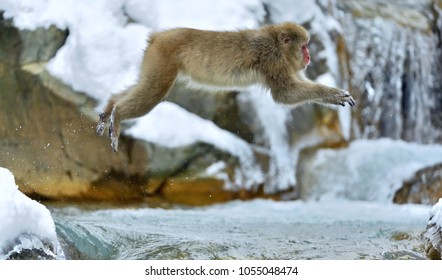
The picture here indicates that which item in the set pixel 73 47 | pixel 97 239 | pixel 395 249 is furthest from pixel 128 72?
pixel 395 249

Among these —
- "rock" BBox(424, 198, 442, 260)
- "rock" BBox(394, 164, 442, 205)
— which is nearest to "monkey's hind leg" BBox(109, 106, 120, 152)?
"rock" BBox(424, 198, 442, 260)

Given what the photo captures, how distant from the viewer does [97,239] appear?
209 inches

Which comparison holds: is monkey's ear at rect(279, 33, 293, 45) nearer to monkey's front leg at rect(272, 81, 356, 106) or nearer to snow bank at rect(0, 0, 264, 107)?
monkey's front leg at rect(272, 81, 356, 106)

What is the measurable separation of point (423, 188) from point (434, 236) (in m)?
3.96

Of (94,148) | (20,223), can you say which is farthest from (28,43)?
(20,223)

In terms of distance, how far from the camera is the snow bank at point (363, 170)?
29.1 feet

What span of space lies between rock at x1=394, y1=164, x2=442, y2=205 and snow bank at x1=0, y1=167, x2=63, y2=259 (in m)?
5.33

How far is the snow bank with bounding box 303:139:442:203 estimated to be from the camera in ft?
29.1

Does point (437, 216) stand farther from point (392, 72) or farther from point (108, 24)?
point (108, 24)

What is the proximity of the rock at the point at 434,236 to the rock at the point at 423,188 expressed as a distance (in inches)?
142

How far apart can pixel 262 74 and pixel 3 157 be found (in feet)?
11.6

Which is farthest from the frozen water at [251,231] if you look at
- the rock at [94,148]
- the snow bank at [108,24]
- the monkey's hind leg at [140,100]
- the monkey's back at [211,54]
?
the snow bank at [108,24]

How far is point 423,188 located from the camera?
900 cm
